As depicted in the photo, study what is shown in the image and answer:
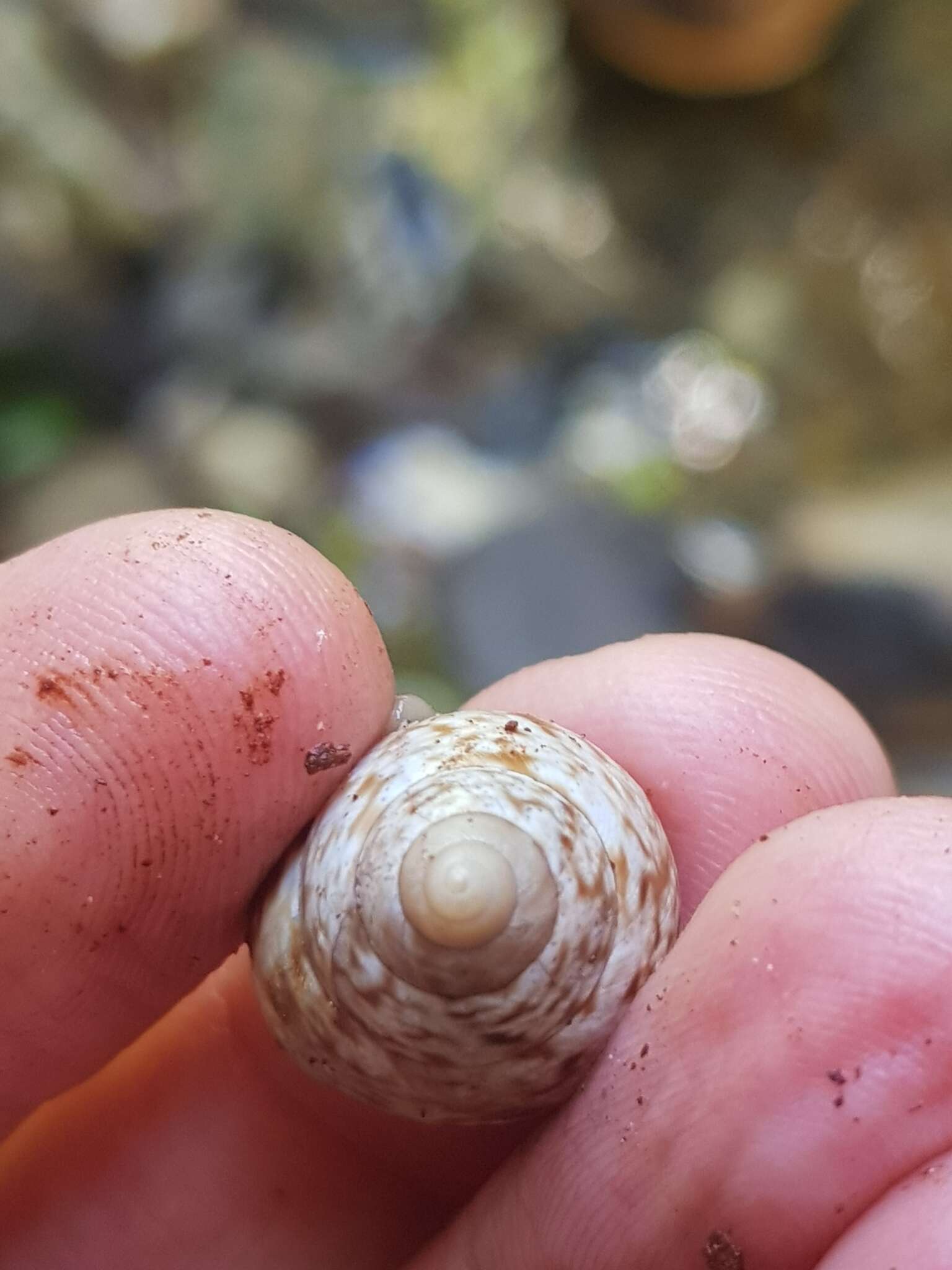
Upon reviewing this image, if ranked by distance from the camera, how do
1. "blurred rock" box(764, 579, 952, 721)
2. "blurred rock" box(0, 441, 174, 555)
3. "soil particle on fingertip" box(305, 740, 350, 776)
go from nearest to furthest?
"soil particle on fingertip" box(305, 740, 350, 776) < "blurred rock" box(764, 579, 952, 721) < "blurred rock" box(0, 441, 174, 555)

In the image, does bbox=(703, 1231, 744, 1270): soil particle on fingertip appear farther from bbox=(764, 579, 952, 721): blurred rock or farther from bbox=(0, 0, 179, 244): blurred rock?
bbox=(0, 0, 179, 244): blurred rock

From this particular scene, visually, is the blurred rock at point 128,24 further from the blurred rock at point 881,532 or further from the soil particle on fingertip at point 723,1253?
the soil particle on fingertip at point 723,1253

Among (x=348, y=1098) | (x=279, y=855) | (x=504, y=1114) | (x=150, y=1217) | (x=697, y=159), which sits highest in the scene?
(x=697, y=159)

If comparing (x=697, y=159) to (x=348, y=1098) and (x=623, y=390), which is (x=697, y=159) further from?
(x=348, y=1098)

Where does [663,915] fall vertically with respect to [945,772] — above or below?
above

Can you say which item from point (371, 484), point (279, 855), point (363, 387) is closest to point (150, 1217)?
point (279, 855)

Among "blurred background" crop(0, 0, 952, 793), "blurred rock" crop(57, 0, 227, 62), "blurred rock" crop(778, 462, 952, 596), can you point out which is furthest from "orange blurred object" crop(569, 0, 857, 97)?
"blurred rock" crop(778, 462, 952, 596)

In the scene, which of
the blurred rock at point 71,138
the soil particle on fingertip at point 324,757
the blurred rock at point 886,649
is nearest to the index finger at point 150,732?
the soil particle on fingertip at point 324,757
